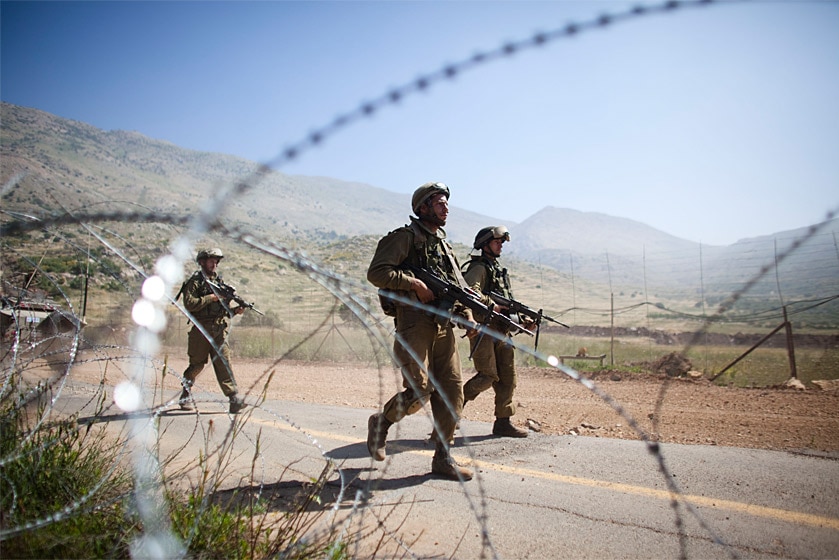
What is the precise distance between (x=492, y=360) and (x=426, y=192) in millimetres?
1764

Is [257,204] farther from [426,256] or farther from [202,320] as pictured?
[426,256]

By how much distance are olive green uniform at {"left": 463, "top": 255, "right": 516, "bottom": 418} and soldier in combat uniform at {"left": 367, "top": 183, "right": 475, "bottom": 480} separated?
3.33 feet

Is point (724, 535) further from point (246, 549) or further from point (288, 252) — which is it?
point (288, 252)

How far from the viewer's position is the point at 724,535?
280 cm

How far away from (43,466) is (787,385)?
9.34 meters

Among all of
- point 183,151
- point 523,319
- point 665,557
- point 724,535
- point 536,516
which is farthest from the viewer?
point 183,151

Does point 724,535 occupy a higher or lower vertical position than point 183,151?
lower

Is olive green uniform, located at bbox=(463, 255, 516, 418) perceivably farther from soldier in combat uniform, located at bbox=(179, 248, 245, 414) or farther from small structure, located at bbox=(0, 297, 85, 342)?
small structure, located at bbox=(0, 297, 85, 342)

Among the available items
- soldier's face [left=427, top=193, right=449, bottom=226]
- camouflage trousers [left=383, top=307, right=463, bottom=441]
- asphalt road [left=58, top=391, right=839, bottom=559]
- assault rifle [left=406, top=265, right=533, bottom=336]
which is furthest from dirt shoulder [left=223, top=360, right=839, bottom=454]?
soldier's face [left=427, top=193, right=449, bottom=226]

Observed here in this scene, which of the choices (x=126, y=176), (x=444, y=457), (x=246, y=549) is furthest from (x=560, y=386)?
(x=126, y=176)

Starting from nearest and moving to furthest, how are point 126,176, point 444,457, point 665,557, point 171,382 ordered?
point 665,557 → point 444,457 → point 171,382 → point 126,176

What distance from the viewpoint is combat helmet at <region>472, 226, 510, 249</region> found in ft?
17.5

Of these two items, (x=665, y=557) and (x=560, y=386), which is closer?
(x=665, y=557)

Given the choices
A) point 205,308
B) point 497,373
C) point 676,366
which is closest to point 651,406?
point 497,373
